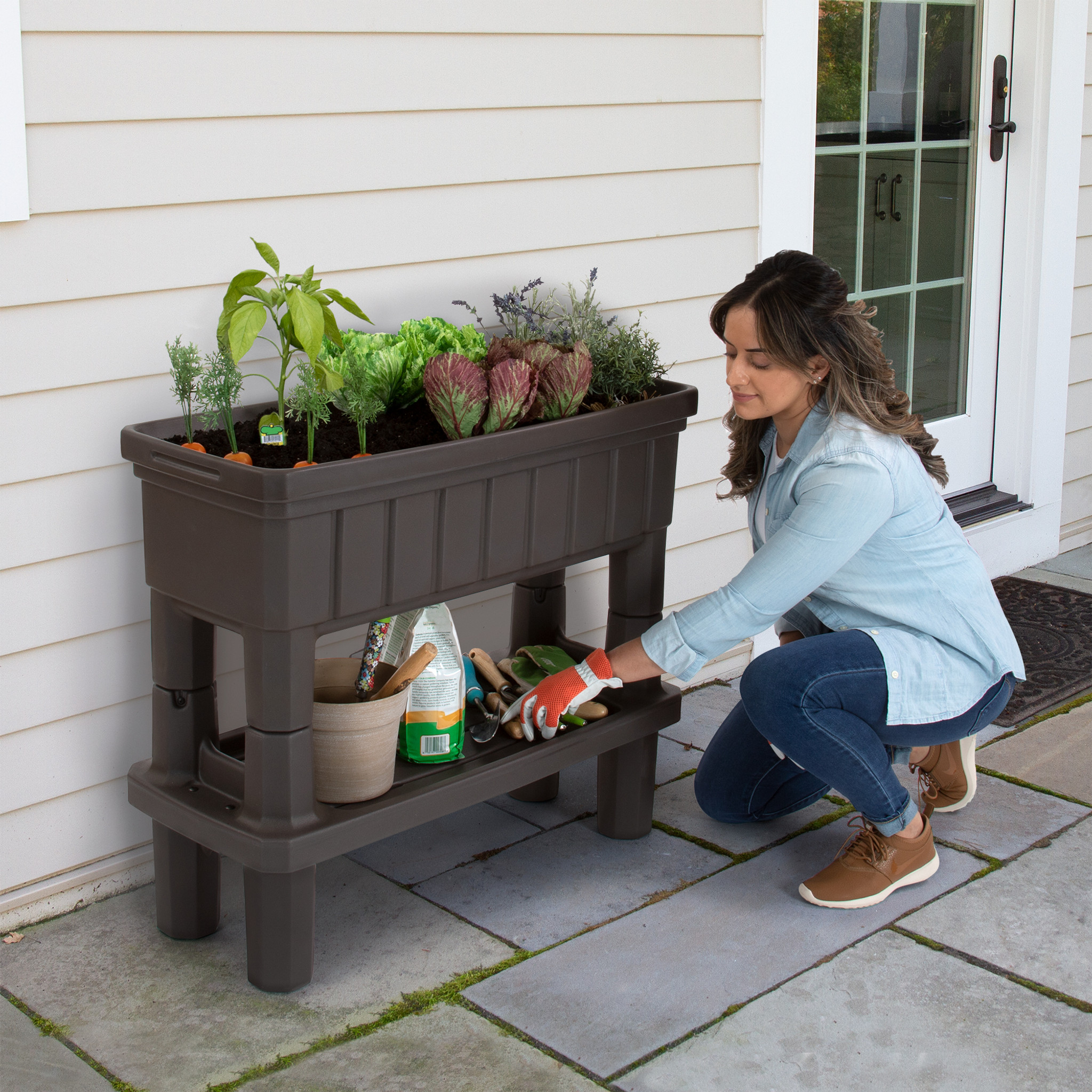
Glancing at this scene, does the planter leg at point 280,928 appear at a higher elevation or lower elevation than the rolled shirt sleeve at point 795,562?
lower

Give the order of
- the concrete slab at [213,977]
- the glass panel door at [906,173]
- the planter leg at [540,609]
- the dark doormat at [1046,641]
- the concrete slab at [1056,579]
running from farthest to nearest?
the concrete slab at [1056,579] < the glass panel door at [906,173] < the dark doormat at [1046,641] < the planter leg at [540,609] < the concrete slab at [213,977]

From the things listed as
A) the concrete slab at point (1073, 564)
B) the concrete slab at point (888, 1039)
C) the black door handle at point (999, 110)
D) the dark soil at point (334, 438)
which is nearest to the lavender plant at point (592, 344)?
the dark soil at point (334, 438)

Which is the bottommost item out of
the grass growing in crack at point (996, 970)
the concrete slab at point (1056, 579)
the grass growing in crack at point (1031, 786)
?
the grass growing in crack at point (996, 970)

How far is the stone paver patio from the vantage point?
1.97 m

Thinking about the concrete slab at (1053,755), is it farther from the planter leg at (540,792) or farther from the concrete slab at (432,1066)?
the concrete slab at (432,1066)

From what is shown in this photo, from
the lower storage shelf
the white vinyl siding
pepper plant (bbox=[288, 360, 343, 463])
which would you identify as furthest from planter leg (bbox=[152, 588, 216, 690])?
the white vinyl siding

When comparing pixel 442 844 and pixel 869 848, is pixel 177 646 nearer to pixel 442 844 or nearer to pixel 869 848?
pixel 442 844

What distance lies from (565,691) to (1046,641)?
198 cm

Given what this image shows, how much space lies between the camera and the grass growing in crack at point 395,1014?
194cm

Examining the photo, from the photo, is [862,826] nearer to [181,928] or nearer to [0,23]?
[181,928]

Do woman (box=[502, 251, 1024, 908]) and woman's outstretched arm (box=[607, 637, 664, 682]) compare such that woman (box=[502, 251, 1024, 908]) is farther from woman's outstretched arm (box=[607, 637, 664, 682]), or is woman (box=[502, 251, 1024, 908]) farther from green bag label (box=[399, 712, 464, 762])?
green bag label (box=[399, 712, 464, 762])

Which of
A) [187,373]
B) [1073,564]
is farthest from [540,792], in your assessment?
[1073,564]

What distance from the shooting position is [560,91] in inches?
110

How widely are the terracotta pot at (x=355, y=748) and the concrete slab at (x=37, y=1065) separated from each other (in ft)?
1.72
